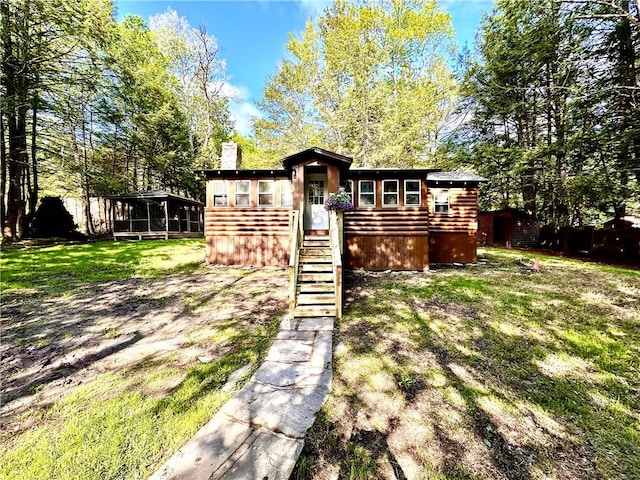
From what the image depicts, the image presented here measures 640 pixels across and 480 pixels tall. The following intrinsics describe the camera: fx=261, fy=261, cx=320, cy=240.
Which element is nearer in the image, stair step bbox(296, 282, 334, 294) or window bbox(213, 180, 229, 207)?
stair step bbox(296, 282, 334, 294)

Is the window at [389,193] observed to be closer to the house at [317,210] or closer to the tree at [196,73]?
the house at [317,210]

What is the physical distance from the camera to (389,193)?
10148mm

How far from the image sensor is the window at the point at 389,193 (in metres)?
10.1

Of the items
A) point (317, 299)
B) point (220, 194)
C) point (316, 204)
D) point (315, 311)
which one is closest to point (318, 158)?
point (316, 204)

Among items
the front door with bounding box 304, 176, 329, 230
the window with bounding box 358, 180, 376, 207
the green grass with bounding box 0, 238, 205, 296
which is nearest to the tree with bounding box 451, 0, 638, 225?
the window with bounding box 358, 180, 376, 207

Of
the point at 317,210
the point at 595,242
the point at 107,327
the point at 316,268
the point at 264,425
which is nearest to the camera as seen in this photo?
the point at 264,425

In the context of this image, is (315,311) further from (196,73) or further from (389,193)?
(196,73)

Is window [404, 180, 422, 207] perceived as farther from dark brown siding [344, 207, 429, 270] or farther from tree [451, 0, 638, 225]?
tree [451, 0, 638, 225]

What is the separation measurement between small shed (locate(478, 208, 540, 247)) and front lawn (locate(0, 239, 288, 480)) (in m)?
17.2

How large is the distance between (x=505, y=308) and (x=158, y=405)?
22.1 ft

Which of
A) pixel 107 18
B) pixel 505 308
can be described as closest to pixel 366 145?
pixel 505 308

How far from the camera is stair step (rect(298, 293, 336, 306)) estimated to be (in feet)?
19.0

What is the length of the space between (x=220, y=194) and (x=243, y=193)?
948mm

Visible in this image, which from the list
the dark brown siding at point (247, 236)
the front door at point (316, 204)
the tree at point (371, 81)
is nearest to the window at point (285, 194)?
the dark brown siding at point (247, 236)
